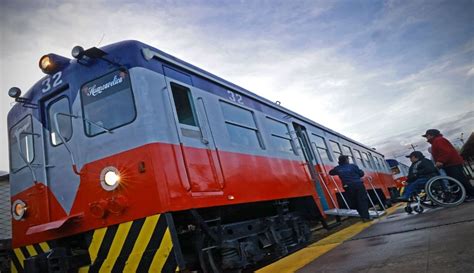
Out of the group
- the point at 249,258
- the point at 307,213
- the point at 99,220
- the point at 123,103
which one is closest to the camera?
the point at 99,220

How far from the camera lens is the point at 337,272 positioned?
262 centimetres

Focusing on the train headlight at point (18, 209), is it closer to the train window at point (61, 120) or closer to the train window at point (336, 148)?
the train window at point (61, 120)

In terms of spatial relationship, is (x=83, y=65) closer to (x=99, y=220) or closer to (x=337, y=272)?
(x=99, y=220)

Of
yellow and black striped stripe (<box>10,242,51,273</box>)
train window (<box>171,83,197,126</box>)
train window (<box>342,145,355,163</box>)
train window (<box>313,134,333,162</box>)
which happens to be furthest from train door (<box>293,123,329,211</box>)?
yellow and black striped stripe (<box>10,242,51,273</box>)

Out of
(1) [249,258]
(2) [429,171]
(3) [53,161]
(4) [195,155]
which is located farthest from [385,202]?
(3) [53,161]

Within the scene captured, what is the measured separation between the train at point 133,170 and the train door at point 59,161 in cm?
1

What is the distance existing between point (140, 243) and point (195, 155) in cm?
118

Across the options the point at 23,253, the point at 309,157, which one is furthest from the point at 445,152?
the point at 23,253

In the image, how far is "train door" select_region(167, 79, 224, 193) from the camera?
3.88 m

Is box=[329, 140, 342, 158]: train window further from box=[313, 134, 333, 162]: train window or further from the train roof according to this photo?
the train roof

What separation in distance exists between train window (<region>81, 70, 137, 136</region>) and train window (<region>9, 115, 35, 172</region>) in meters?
1.21

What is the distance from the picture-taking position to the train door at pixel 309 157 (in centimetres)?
741

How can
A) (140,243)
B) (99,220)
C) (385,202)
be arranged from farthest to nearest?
1. (385,202)
2. (99,220)
3. (140,243)

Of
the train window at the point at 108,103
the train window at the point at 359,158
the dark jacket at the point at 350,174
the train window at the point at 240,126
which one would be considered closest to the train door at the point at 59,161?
the train window at the point at 108,103
